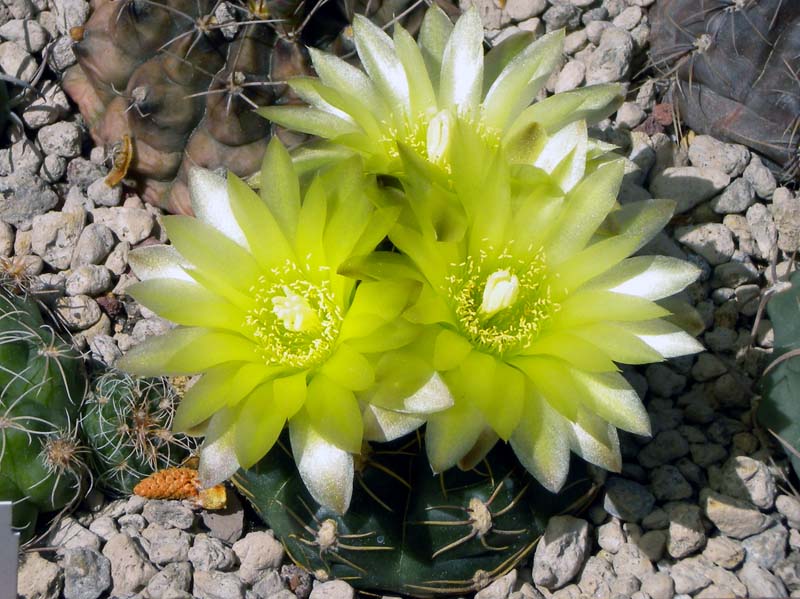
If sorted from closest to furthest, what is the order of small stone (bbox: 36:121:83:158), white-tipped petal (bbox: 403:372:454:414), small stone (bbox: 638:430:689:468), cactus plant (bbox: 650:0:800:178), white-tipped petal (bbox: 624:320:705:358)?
1. white-tipped petal (bbox: 403:372:454:414)
2. white-tipped petal (bbox: 624:320:705:358)
3. small stone (bbox: 638:430:689:468)
4. cactus plant (bbox: 650:0:800:178)
5. small stone (bbox: 36:121:83:158)

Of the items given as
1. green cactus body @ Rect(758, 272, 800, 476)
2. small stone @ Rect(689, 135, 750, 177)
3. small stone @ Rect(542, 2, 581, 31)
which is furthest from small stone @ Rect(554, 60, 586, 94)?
green cactus body @ Rect(758, 272, 800, 476)

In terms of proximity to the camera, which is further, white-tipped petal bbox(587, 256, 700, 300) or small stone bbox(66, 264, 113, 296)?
small stone bbox(66, 264, 113, 296)

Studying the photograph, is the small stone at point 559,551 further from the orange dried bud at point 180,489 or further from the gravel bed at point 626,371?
the orange dried bud at point 180,489

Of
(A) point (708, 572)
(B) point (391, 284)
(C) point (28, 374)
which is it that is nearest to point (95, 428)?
(C) point (28, 374)

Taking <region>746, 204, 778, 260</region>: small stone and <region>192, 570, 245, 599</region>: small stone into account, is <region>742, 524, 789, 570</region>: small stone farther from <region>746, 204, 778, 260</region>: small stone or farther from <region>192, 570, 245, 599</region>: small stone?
<region>192, 570, 245, 599</region>: small stone

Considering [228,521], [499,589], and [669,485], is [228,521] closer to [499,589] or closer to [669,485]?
[499,589]

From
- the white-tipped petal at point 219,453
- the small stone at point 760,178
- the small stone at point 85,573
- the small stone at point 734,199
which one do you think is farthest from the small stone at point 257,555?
the small stone at point 760,178
